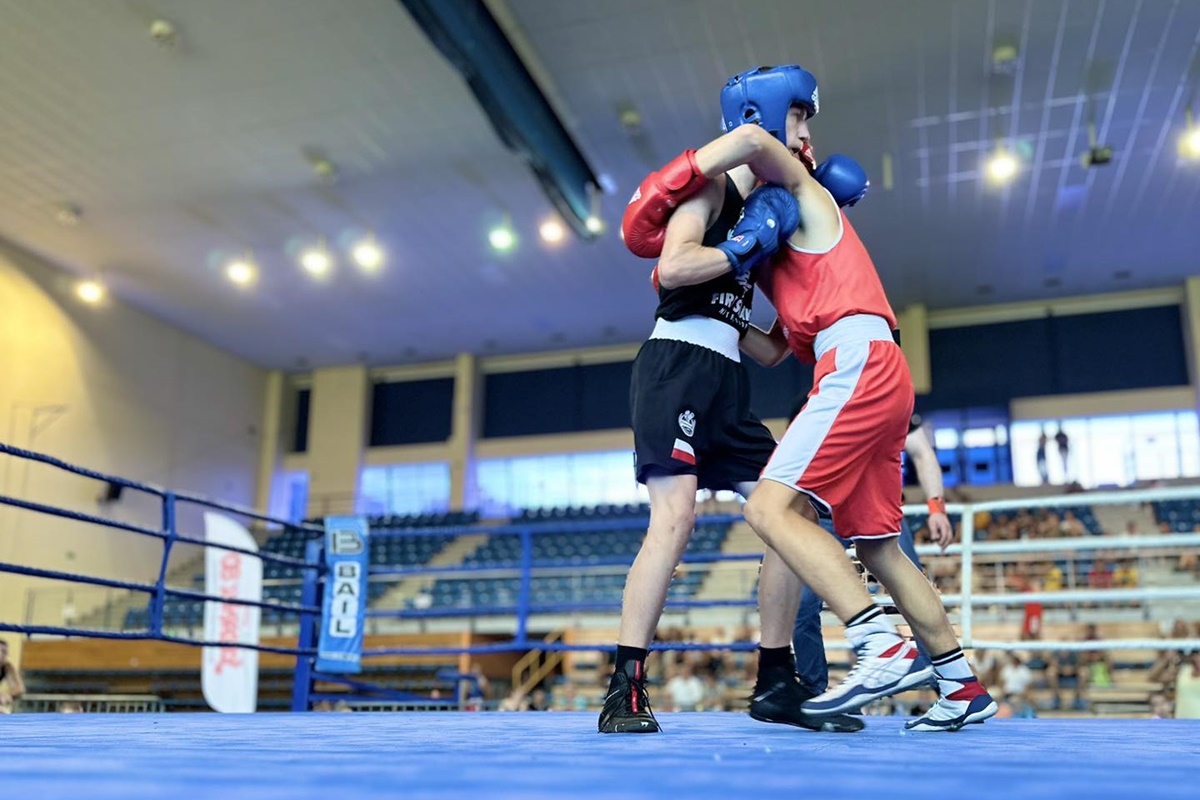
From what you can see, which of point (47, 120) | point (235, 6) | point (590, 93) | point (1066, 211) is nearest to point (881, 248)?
point (1066, 211)

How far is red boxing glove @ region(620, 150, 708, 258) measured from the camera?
1.86m

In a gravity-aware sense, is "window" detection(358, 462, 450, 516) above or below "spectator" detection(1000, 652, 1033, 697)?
above

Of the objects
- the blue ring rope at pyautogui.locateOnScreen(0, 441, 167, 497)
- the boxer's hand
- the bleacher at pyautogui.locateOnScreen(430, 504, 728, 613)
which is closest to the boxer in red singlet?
the boxer's hand

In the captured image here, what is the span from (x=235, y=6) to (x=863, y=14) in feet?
13.7

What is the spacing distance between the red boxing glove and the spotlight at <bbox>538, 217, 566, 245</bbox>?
7.97m

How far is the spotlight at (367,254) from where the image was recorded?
A: 404 inches

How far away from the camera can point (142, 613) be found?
1223cm

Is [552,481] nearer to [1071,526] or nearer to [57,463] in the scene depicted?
[1071,526]

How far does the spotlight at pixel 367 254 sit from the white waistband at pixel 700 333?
8.68m

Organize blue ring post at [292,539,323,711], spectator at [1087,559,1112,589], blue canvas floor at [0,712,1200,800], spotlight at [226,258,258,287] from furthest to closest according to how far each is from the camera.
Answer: spotlight at [226,258,258,287] → spectator at [1087,559,1112,589] → blue ring post at [292,539,323,711] → blue canvas floor at [0,712,1200,800]

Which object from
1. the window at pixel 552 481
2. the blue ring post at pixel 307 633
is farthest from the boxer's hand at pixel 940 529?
the window at pixel 552 481

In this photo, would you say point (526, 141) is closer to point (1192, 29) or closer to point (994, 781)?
point (1192, 29)

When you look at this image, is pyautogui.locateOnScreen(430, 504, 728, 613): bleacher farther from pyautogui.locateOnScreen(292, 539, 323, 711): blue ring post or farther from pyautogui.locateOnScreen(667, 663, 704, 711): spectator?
pyautogui.locateOnScreen(292, 539, 323, 711): blue ring post

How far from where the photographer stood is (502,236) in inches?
391
